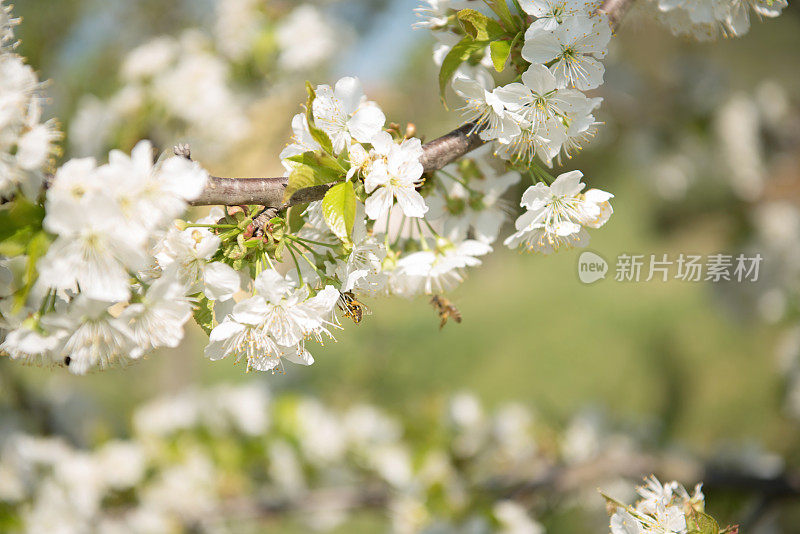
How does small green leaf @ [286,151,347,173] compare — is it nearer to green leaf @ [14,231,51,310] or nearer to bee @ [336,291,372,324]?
bee @ [336,291,372,324]

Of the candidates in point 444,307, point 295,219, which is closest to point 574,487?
point 444,307

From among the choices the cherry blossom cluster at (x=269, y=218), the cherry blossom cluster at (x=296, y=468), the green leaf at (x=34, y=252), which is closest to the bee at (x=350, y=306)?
the cherry blossom cluster at (x=269, y=218)

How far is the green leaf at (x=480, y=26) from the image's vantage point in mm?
782

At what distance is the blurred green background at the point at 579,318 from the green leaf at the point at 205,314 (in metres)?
1.42

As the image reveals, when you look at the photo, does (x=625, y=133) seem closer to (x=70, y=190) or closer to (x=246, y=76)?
(x=246, y=76)

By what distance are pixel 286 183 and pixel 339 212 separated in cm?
10

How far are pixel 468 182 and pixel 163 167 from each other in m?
0.50

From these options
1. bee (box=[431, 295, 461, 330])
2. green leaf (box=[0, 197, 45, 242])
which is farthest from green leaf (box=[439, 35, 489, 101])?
green leaf (box=[0, 197, 45, 242])

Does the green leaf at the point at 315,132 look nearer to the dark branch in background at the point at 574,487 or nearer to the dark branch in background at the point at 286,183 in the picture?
the dark branch in background at the point at 286,183

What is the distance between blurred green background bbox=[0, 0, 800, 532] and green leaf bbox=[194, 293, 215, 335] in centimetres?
142

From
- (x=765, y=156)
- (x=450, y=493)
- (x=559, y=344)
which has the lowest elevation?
(x=559, y=344)

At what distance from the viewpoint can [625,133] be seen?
350cm

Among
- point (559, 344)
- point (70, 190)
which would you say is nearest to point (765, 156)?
point (559, 344)

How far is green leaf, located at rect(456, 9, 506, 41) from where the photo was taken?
0.78 meters
